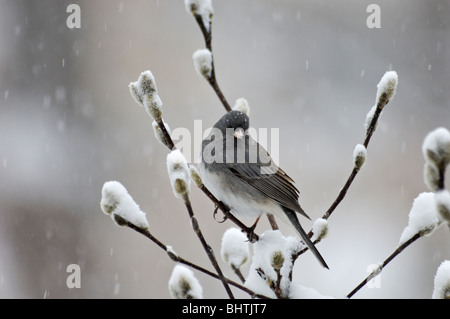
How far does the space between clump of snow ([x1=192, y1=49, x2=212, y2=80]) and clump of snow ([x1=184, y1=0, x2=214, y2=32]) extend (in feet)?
0.23

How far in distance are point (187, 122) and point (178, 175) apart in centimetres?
431

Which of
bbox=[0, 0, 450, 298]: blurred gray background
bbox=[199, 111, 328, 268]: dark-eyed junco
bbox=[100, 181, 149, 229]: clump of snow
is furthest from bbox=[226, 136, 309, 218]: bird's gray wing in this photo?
bbox=[0, 0, 450, 298]: blurred gray background

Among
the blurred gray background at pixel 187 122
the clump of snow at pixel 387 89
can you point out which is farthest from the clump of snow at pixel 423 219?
the blurred gray background at pixel 187 122

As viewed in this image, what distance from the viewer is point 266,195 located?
1922mm

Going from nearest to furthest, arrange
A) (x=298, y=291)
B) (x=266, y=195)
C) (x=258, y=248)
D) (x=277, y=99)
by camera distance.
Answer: (x=298, y=291) → (x=258, y=248) → (x=266, y=195) → (x=277, y=99)

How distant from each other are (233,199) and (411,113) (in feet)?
11.7

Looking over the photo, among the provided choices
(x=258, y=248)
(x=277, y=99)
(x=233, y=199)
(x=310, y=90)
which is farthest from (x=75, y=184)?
(x=258, y=248)

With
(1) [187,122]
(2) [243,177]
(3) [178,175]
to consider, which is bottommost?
(3) [178,175]

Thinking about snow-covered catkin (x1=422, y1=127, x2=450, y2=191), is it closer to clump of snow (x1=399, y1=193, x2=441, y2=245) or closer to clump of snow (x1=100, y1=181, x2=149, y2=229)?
clump of snow (x1=399, y1=193, x2=441, y2=245)

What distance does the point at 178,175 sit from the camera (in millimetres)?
858

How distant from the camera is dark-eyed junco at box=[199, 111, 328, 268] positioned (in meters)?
1.89

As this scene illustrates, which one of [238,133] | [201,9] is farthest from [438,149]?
[238,133]

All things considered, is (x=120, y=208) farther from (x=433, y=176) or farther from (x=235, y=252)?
→ (x=433, y=176)
